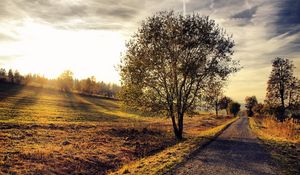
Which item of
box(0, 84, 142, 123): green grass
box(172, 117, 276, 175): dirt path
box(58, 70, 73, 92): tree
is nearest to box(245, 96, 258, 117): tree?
box(0, 84, 142, 123): green grass

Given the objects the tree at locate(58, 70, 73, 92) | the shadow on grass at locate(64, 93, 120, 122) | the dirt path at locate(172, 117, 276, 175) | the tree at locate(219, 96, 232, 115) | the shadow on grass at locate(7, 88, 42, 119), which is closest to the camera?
the dirt path at locate(172, 117, 276, 175)

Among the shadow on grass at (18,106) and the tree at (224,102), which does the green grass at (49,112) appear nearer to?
the shadow on grass at (18,106)

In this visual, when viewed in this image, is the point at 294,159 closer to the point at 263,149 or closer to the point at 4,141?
the point at 263,149

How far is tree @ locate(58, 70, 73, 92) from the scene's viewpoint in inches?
6407

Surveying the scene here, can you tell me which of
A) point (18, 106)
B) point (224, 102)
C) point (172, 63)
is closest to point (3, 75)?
point (18, 106)

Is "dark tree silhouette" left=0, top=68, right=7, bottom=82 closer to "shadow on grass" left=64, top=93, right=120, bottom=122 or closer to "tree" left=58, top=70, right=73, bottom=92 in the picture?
"tree" left=58, top=70, right=73, bottom=92

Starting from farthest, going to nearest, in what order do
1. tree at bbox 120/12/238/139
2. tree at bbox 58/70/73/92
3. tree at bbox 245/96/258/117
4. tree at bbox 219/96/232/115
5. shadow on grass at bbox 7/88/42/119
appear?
1. tree at bbox 58/70/73/92
2. tree at bbox 245/96/258/117
3. tree at bbox 219/96/232/115
4. shadow on grass at bbox 7/88/42/119
5. tree at bbox 120/12/238/139

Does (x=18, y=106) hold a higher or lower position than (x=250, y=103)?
lower

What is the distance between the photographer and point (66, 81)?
545 feet

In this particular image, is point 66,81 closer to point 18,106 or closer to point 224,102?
point 18,106

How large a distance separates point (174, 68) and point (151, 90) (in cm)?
369

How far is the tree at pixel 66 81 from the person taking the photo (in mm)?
162750

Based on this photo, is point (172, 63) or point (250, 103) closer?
point (172, 63)

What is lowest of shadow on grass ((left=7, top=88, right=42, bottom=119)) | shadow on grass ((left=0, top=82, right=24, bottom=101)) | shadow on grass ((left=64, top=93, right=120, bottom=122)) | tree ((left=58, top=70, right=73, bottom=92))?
shadow on grass ((left=64, top=93, right=120, bottom=122))
